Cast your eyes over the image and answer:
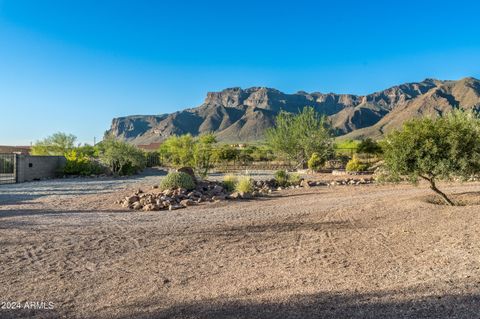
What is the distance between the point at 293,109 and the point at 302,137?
417ft

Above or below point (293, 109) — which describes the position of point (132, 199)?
below

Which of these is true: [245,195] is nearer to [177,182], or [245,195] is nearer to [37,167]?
[177,182]

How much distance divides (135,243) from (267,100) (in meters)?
157

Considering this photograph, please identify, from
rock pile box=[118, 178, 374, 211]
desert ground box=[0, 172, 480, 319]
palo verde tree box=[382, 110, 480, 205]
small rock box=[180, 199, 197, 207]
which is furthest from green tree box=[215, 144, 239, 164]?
palo verde tree box=[382, 110, 480, 205]

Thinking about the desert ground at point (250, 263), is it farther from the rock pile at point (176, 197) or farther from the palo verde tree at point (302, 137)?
the palo verde tree at point (302, 137)

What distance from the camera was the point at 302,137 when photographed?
102 ft

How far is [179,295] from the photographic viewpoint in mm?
4820

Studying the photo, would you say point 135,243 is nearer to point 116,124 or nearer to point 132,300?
point 132,300

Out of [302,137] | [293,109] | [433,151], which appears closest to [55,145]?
[302,137]

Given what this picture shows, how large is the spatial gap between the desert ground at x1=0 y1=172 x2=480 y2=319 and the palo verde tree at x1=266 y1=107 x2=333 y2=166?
20712mm

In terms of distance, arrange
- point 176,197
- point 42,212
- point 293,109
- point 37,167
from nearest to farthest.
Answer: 1. point 42,212
2. point 176,197
3. point 37,167
4. point 293,109

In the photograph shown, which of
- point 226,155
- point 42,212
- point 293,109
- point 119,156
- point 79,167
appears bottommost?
point 42,212

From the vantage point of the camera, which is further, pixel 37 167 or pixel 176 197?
pixel 37 167

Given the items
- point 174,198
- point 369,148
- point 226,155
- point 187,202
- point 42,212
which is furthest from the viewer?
point 226,155
